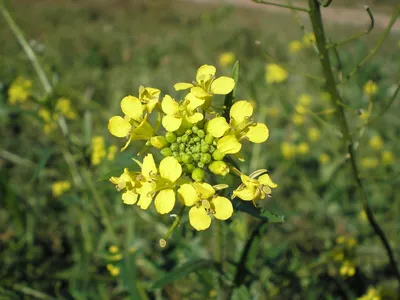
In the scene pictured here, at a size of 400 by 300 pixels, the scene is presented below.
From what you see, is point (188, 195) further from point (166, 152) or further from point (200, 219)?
point (166, 152)

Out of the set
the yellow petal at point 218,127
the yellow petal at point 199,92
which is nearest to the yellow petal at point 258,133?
the yellow petal at point 218,127

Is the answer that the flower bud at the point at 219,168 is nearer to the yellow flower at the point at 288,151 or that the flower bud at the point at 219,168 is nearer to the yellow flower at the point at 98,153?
the yellow flower at the point at 98,153

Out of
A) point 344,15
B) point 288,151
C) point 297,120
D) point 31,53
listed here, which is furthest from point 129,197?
point 344,15

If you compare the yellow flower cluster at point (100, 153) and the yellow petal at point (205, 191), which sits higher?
the yellow petal at point (205, 191)

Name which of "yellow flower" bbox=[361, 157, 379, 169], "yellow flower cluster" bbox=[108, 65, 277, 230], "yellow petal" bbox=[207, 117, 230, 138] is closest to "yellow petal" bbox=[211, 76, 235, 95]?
"yellow flower cluster" bbox=[108, 65, 277, 230]

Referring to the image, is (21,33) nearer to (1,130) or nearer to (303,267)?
(303,267)

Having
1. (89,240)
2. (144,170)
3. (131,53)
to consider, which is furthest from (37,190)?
(131,53)

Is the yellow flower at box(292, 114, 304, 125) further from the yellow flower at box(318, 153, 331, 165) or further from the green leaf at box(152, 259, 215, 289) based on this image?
the green leaf at box(152, 259, 215, 289)
